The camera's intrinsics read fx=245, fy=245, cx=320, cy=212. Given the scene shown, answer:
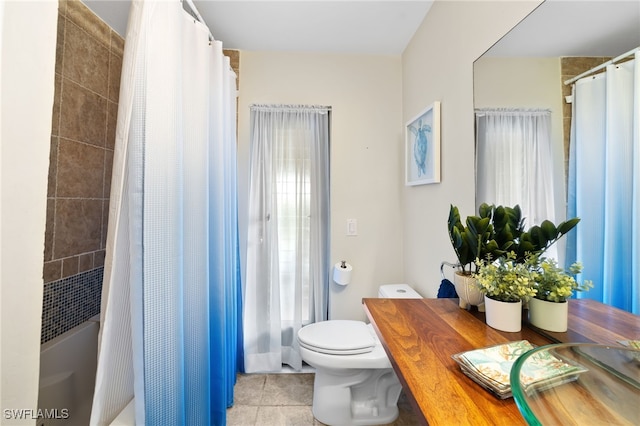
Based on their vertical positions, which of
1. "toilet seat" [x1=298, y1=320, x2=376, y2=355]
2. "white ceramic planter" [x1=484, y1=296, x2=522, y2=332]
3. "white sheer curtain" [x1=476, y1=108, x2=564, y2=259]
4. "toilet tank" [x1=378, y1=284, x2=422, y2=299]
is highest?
"white sheer curtain" [x1=476, y1=108, x2=564, y2=259]

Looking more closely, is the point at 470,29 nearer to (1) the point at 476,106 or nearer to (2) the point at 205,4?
(1) the point at 476,106

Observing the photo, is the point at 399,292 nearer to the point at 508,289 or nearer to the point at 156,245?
the point at 508,289

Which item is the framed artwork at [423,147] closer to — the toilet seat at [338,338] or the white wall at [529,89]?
the white wall at [529,89]

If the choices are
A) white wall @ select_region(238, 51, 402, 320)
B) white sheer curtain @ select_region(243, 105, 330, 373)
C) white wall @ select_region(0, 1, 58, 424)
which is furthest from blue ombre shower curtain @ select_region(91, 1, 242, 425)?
white wall @ select_region(238, 51, 402, 320)

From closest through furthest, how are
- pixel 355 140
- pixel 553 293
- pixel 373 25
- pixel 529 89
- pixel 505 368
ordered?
pixel 505 368, pixel 553 293, pixel 529 89, pixel 373 25, pixel 355 140

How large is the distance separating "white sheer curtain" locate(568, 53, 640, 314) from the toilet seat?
1.03m

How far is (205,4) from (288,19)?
514 mm

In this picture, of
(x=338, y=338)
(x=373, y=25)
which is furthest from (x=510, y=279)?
(x=373, y=25)

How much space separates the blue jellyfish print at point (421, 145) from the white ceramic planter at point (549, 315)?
103 centimetres

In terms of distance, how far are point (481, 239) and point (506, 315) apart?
238 millimetres

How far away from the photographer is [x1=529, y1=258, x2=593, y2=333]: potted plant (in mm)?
675

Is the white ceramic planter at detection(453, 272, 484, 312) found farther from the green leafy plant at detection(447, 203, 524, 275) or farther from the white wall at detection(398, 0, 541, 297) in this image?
the white wall at detection(398, 0, 541, 297)

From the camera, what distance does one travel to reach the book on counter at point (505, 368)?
50 cm

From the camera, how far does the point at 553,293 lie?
69cm
